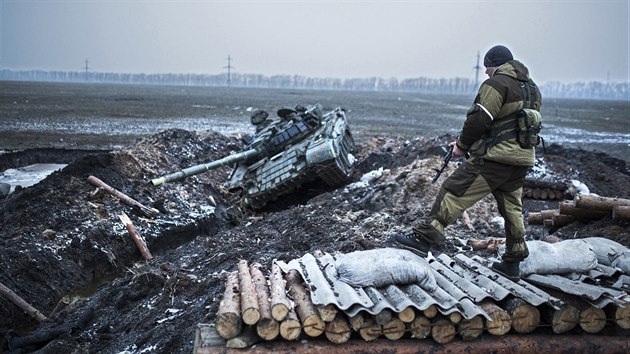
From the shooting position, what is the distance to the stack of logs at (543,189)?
1474cm

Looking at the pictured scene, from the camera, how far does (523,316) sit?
568 cm

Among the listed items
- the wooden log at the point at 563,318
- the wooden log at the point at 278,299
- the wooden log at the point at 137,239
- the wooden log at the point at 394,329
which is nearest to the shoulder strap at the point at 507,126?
the wooden log at the point at 563,318

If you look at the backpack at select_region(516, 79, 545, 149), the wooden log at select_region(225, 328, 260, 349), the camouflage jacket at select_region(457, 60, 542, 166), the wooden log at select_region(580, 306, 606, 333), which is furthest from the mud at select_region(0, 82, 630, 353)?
the camouflage jacket at select_region(457, 60, 542, 166)

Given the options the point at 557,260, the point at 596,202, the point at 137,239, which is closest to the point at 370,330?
the point at 557,260

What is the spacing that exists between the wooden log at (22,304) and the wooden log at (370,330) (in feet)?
20.8

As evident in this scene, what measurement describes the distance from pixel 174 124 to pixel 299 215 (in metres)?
28.3

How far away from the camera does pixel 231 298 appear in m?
5.68

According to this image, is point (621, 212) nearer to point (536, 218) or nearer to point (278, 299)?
point (536, 218)

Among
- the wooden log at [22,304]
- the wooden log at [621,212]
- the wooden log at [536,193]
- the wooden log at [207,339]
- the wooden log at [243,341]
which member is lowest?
the wooden log at [22,304]

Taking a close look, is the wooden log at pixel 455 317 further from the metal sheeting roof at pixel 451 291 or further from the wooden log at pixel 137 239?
the wooden log at pixel 137 239

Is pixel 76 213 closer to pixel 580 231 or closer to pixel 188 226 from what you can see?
pixel 188 226

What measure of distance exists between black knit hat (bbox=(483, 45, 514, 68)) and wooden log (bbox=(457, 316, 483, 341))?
2.77 metres

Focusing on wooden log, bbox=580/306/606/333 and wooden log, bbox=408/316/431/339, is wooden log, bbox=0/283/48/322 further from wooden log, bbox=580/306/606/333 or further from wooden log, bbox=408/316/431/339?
wooden log, bbox=580/306/606/333

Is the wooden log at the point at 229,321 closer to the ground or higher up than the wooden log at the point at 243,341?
higher up
